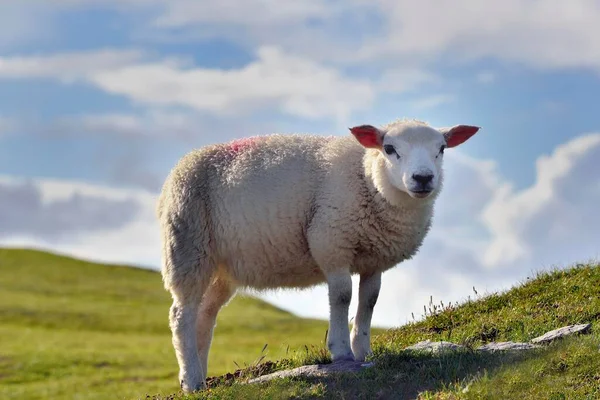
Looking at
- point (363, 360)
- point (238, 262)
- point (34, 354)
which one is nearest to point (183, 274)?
point (238, 262)

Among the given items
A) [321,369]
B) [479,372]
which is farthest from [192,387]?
[479,372]

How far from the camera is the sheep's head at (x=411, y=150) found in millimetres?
11078

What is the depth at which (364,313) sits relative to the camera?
12336 millimetres

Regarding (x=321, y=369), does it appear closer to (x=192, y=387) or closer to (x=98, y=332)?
(x=192, y=387)

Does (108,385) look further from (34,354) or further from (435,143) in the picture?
(435,143)

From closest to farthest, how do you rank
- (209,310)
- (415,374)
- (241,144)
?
(415,374) < (241,144) < (209,310)

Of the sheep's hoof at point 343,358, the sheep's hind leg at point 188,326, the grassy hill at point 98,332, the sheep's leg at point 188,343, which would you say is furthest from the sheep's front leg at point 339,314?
the grassy hill at point 98,332

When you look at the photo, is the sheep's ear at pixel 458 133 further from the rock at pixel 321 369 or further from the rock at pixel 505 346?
the rock at pixel 321 369

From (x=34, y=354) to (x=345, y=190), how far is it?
31.8 m

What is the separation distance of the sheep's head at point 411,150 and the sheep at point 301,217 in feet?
0.05

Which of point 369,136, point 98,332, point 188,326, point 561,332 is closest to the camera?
point 369,136

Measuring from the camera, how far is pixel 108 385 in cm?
3491

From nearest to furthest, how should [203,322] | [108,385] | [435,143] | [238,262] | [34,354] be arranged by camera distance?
[435,143] < [238,262] < [203,322] < [108,385] < [34,354]

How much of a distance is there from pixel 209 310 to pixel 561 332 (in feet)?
17.2
